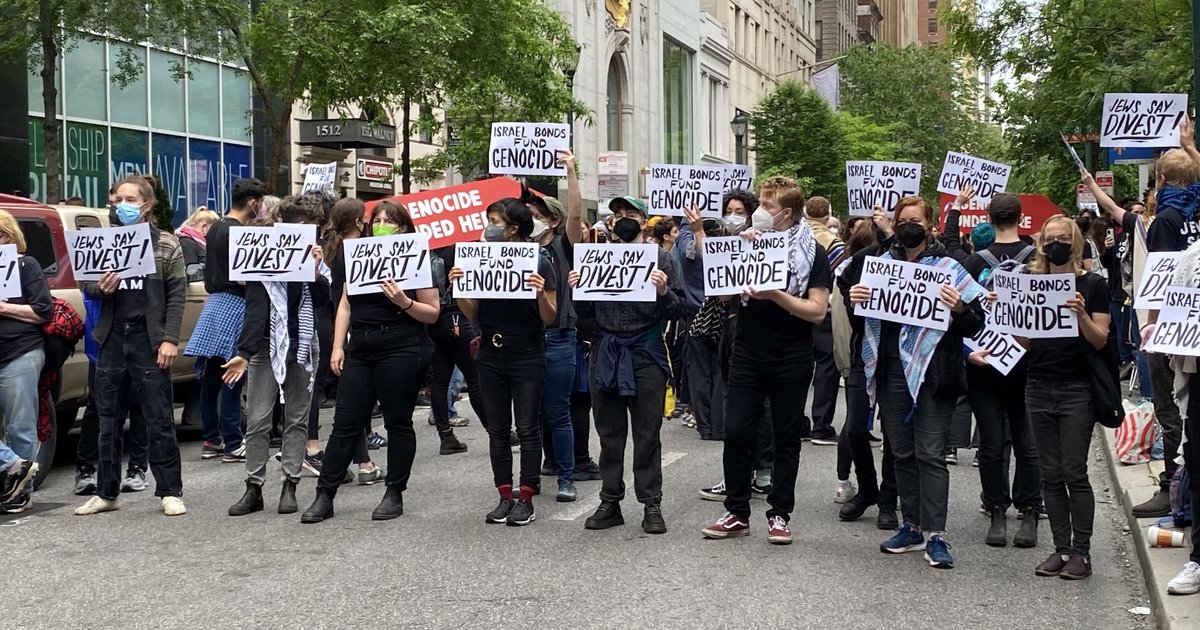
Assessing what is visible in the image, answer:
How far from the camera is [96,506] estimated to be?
8938 mm

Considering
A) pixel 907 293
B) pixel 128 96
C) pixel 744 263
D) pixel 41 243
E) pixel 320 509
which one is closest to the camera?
pixel 907 293

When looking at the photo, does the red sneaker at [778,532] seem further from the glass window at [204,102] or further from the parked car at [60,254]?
the glass window at [204,102]

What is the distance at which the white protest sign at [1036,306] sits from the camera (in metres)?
7.20

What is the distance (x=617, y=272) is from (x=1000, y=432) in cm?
222

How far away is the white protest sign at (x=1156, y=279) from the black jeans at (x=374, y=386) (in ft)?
13.0

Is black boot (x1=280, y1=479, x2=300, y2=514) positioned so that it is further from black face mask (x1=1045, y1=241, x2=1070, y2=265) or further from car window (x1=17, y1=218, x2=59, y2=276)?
black face mask (x1=1045, y1=241, x2=1070, y2=265)

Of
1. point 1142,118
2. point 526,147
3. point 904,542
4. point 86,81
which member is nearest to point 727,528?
point 904,542

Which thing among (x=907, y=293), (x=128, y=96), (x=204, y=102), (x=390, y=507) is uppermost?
(x=204, y=102)

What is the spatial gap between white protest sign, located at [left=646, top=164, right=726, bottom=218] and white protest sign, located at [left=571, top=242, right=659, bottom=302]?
2.61m

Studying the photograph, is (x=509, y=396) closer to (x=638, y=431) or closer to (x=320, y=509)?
(x=638, y=431)

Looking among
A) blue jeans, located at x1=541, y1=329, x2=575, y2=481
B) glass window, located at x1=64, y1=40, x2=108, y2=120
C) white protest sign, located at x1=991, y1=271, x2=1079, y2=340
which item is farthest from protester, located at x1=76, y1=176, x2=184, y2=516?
glass window, located at x1=64, y1=40, x2=108, y2=120

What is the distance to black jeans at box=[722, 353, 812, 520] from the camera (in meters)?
7.94

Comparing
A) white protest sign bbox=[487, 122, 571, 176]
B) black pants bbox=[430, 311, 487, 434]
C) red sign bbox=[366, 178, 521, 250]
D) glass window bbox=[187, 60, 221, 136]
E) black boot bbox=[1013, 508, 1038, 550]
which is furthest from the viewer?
glass window bbox=[187, 60, 221, 136]

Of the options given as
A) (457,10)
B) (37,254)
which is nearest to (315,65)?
(457,10)
